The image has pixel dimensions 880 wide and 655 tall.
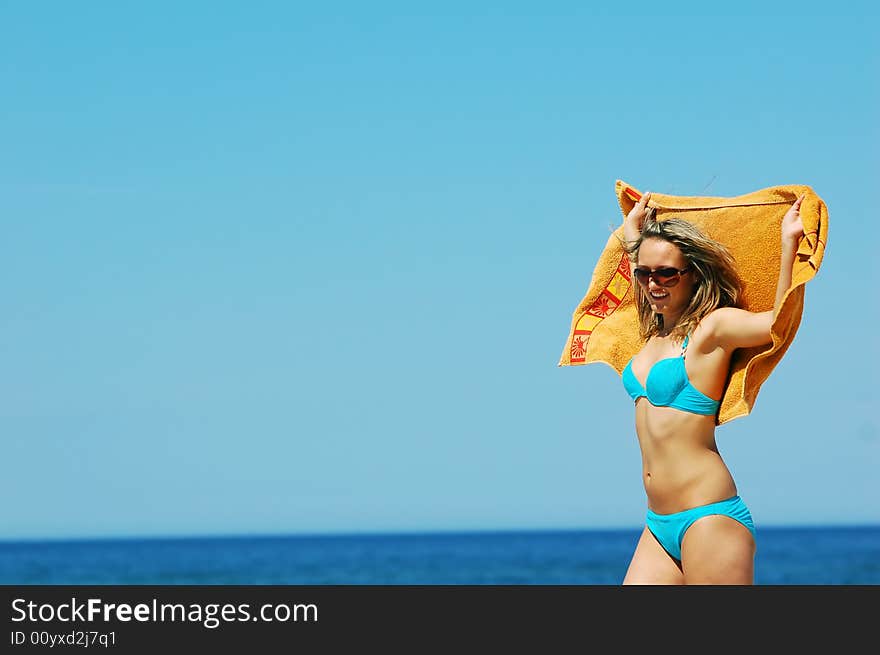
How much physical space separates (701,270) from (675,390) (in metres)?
0.59

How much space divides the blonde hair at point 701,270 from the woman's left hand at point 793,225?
1.07 feet

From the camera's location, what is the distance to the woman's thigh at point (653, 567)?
5957 millimetres

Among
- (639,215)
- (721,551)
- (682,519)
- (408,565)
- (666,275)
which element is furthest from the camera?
(408,565)

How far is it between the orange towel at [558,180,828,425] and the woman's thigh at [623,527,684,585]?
70cm

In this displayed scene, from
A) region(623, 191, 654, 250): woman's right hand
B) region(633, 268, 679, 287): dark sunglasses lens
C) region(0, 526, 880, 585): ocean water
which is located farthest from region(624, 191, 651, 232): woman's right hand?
region(0, 526, 880, 585): ocean water

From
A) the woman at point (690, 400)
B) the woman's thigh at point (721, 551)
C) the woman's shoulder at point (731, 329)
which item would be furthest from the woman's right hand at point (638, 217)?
the woman's thigh at point (721, 551)

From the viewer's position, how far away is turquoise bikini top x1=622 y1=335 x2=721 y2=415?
5836 millimetres

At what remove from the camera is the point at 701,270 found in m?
5.96

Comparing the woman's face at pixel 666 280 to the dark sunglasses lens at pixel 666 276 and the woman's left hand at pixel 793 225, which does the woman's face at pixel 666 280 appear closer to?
the dark sunglasses lens at pixel 666 276

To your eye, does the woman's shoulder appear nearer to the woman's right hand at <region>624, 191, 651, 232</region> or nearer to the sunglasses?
the sunglasses

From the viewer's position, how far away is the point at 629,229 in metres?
6.50

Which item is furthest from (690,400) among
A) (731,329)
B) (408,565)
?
(408,565)

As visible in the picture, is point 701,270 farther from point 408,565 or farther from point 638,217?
point 408,565
